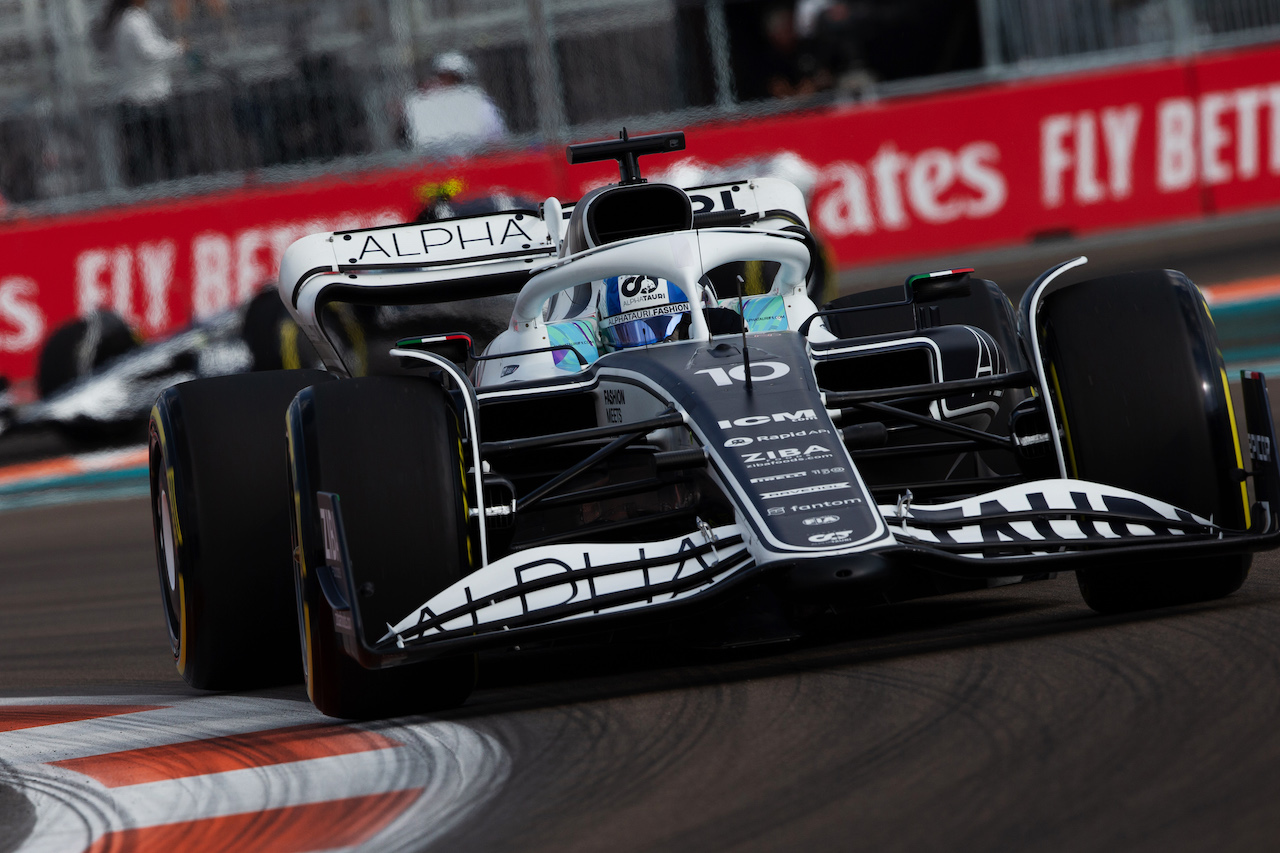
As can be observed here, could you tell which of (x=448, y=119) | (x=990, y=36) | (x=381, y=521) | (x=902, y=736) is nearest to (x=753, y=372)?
(x=381, y=521)

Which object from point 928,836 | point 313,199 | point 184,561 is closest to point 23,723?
point 184,561

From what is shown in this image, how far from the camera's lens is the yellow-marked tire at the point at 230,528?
5.31m

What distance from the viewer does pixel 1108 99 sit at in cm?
1559

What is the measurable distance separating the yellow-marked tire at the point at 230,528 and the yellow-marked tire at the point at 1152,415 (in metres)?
2.04

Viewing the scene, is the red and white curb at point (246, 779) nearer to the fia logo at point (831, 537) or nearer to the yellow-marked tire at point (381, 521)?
the yellow-marked tire at point (381, 521)

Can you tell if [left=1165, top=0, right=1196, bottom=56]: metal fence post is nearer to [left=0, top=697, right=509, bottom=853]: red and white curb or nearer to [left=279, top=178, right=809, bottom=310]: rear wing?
[left=279, top=178, right=809, bottom=310]: rear wing

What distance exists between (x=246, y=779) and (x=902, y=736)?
1.44 m

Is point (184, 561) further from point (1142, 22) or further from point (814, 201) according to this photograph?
point (1142, 22)

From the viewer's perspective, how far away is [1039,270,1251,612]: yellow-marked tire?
183 inches

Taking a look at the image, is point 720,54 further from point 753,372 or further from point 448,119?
point 753,372

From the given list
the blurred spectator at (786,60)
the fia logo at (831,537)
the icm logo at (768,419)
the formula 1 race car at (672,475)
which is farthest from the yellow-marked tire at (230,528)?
the blurred spectator at (786,60)

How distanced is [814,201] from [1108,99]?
2.54 meters

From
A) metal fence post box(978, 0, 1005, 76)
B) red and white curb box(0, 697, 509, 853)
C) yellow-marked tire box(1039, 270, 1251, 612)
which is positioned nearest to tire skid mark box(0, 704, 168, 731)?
red and white curb box(0, 697, 509, 853)

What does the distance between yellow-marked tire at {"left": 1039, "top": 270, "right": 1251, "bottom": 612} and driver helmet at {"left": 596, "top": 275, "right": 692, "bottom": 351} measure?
117cm
